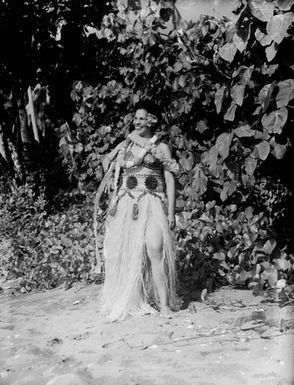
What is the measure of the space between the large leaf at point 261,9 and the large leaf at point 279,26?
0.11 ft

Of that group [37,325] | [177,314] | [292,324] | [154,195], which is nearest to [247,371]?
[292,324]

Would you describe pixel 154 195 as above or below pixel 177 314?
above

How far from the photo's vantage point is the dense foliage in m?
3.48

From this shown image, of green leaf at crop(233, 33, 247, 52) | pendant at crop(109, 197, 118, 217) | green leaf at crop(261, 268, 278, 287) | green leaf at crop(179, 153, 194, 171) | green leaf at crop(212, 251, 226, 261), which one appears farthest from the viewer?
green leaf at crop(179, 153, 194, 171)

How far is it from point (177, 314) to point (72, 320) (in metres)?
0.78

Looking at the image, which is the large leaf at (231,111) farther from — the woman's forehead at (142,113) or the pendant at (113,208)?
the pendant at (113,208)

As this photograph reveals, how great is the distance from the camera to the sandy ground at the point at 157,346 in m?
3.14

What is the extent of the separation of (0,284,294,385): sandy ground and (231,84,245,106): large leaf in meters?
1.36

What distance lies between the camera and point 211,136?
625cm

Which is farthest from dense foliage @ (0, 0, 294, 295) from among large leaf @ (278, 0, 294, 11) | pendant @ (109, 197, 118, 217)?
pendant @ (109, 197, 118, 217)

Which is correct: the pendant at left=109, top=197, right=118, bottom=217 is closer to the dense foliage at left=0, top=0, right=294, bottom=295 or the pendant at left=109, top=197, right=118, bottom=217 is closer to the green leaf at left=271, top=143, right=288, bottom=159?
the dense foliage at left=0, top=0, right=294, bottom=295

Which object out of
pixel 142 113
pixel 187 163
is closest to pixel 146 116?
pixel 142 113

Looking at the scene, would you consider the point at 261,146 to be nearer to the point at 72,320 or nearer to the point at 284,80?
the point at 284,80

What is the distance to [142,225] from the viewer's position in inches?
167
